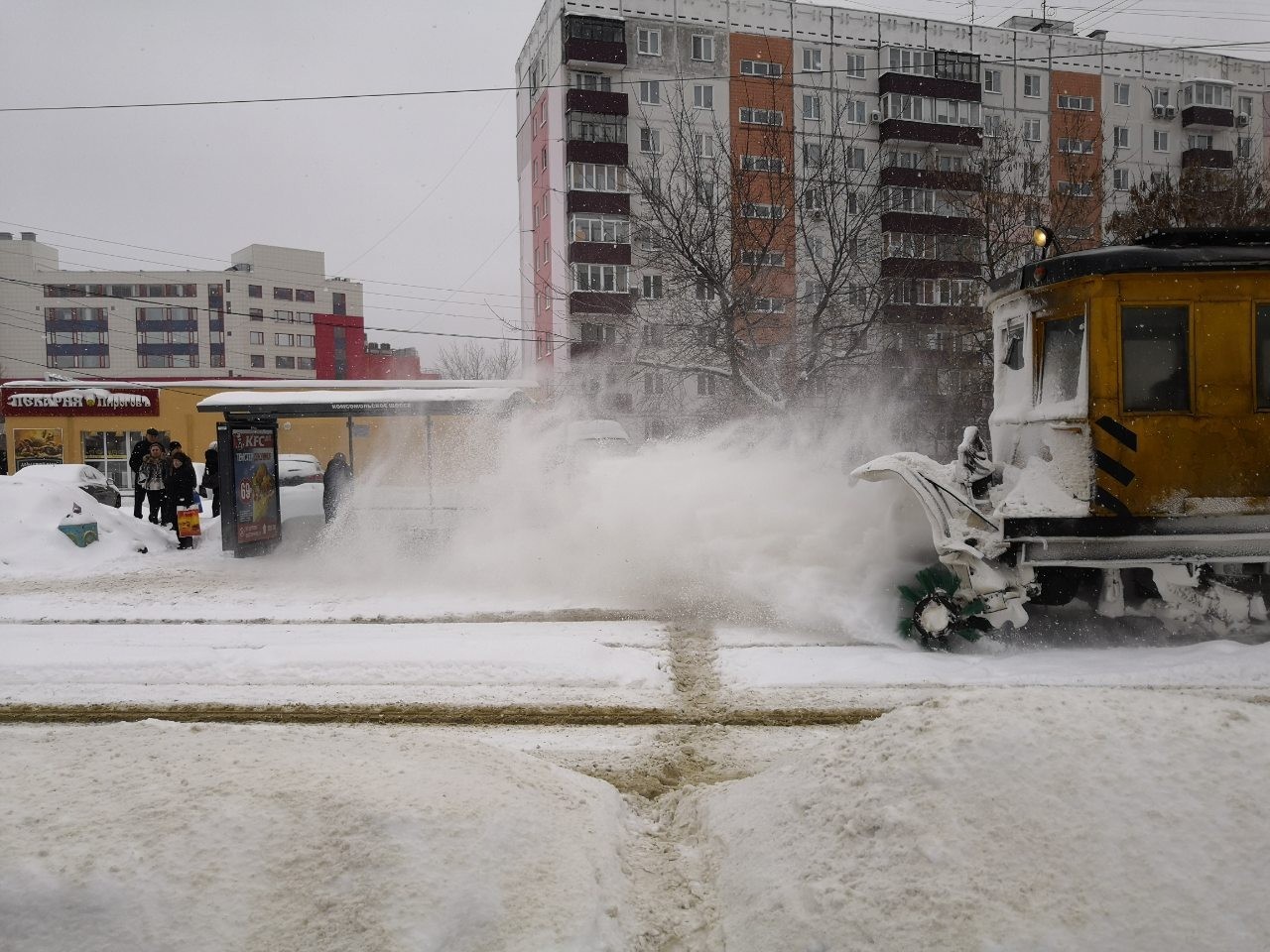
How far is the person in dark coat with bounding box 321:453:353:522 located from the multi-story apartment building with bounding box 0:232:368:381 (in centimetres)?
8156

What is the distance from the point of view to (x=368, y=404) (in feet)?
46.0

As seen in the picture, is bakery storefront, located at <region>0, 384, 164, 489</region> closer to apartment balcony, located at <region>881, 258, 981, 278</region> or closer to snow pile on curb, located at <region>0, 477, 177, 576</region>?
snow pile on curb, located at <region>0, 477, 177, 576</region>

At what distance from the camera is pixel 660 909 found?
338cm

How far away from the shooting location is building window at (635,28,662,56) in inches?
1672

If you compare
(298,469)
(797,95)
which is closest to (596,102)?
(797,95)

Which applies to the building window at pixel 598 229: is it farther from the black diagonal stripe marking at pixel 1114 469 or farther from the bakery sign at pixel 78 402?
the black diagonal stripe marking at pixel 1114 469

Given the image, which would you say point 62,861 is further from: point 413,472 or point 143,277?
point 143,277

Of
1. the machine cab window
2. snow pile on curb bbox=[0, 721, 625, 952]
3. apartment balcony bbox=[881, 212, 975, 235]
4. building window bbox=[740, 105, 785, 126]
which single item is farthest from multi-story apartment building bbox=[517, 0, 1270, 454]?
snow pile on curb bbox=[0, 721, 625, 952]

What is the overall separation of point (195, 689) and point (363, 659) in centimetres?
124

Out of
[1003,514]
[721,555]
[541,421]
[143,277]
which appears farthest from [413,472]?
[143,277]

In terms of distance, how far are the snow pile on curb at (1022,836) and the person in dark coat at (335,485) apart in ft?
40.2

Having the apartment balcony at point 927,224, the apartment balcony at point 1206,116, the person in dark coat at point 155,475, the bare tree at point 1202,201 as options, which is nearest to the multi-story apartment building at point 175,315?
the apartment balcony at point 1206,116

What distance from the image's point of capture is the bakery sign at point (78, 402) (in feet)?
112

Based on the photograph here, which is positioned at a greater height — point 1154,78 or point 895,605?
point 1154,78
